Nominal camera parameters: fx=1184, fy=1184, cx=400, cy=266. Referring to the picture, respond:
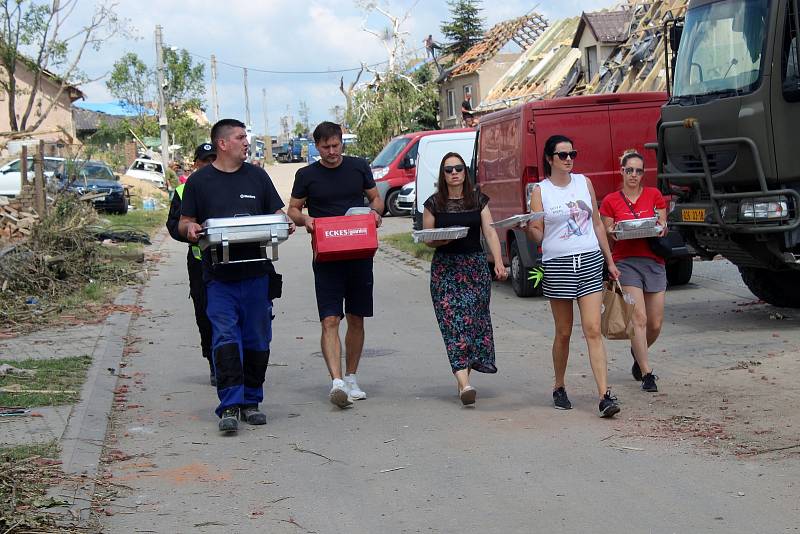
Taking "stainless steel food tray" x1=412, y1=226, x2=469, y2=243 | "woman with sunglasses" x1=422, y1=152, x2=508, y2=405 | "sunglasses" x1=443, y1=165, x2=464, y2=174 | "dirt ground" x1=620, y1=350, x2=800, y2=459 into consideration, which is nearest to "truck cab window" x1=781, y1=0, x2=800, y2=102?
"dirt ground" x1=620, y1=350, x2=800, y2=459

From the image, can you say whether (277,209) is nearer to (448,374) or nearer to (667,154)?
(448,374)

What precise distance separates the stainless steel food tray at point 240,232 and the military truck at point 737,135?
5.06 m

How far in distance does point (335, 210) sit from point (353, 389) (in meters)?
1.37

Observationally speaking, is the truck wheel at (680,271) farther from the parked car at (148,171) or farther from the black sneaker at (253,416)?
the parked car at (148,171)

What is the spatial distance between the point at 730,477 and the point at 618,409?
1.52 metres

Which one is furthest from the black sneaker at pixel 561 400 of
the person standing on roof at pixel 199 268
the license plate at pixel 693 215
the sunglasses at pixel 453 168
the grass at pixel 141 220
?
the grass at pixel 141 220

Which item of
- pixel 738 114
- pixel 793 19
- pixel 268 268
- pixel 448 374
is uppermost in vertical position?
pixel 793 19

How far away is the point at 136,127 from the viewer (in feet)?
218

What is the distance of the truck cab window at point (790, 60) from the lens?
10.7 metres

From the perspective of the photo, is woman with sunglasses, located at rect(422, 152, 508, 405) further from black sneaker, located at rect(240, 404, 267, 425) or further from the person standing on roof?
the person standing on roof

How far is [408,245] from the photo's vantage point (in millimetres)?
23547

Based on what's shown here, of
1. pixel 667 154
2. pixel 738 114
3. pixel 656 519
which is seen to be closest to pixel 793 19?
pixel 738 114

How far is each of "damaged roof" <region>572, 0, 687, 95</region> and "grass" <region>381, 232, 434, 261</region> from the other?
7713mm

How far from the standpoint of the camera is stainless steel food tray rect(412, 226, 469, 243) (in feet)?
26.9
